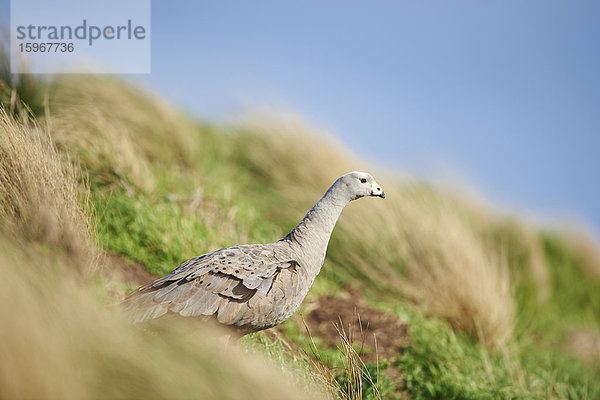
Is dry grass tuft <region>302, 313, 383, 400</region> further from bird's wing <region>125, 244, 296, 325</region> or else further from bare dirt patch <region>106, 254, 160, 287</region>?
bare dirt patch <region>106, 254, 160, 287</region>

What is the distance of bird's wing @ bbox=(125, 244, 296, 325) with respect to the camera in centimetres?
274

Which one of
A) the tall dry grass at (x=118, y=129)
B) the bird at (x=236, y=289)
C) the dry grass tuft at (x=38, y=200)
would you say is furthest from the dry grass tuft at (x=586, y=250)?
the dry grass tuft at (x=38, y=200)

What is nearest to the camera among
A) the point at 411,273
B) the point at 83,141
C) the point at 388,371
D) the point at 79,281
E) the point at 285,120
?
the point at 79,281

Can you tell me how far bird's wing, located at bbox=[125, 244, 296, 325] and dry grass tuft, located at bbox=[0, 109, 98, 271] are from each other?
17.1 inches

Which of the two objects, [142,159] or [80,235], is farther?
[142,159]

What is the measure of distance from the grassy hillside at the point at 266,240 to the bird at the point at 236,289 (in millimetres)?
197

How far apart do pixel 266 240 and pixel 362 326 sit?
73.7 inches

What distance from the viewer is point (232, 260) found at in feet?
9.74

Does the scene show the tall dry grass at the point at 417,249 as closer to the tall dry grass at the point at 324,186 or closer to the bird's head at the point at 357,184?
the tall dry grass at the point at 324,186

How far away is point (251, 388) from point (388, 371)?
99.7 inches

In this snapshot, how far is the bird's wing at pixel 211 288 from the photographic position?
274cm

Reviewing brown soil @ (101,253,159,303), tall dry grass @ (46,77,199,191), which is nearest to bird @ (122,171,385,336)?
brown soil @ (101,253,159,303)

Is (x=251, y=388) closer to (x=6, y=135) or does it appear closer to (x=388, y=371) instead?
(x=6, y=135)

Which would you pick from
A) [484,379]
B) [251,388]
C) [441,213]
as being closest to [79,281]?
[251,388]
